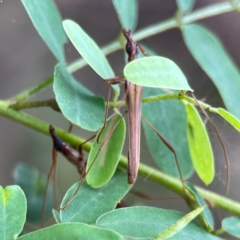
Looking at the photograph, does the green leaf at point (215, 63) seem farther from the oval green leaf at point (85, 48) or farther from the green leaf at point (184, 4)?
the oval green leaf at point (85, 48)

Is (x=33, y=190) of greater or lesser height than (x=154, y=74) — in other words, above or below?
below

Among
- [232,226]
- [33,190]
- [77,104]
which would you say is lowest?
[232,226]

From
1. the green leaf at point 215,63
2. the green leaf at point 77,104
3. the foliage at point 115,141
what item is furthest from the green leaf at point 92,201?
the green leaf at point 215,63

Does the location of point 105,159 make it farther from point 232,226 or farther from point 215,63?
point 215,63

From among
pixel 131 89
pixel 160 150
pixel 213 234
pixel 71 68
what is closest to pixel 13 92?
pixel 71 68

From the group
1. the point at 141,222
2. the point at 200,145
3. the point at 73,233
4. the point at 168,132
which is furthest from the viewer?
the point at 168,132

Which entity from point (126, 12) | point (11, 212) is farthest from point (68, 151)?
point (126, 12)
